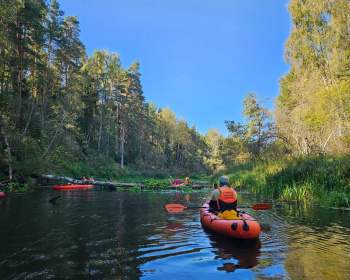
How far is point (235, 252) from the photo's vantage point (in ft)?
15.6

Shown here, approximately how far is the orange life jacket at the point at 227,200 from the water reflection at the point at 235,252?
0.80 metres

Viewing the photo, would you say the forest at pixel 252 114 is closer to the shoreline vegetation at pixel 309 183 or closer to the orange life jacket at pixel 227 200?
the shoreline vegetation at pixel 309 183

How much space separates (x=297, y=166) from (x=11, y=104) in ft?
62.5

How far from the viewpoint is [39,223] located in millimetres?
6848

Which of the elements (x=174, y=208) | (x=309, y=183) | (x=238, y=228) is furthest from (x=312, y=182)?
(x=238, y=228)

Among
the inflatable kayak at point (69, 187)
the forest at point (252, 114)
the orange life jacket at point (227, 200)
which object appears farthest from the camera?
the inflatable kayak at point (69, 187)

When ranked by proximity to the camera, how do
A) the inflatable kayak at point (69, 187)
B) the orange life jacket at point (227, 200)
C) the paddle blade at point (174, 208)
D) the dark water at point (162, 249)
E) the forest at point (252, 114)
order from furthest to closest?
the inflatable kayak at point (69, 187) → the forest at point (252, 114) → the paddle blade at point (174, 208) → the orange life jacket at point (227, 200) → the dark water at point (162, 249)

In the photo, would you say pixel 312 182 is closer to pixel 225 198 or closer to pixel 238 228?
pixel 225 198

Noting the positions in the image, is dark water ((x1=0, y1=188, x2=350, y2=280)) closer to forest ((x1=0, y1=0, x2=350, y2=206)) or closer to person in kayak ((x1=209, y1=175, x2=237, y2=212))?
person in kayak ((x1=209, y1=175, x2=237, y2=212))

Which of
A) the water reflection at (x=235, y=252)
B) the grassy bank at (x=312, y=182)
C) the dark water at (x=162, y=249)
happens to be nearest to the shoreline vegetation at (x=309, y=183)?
the grassy bank at (x=312, y=182)

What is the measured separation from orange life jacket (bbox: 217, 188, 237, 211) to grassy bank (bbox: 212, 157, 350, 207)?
5.81 metres

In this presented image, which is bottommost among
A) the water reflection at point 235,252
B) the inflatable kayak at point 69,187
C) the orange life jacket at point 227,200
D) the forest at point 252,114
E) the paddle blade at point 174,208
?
the water reflection at point 235,252

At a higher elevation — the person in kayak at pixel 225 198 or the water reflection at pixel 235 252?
the person in kayak at pixel 225 198

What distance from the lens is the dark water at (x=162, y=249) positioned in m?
3.69
